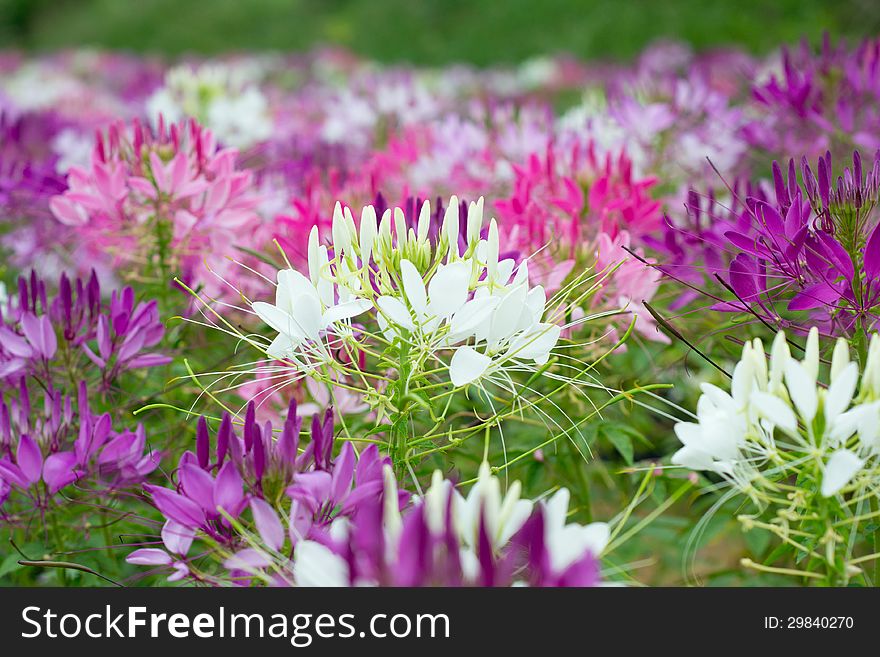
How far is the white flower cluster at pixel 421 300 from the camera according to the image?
1.01 metres

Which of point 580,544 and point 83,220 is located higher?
point 83,220

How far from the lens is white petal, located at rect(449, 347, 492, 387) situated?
1.01 m

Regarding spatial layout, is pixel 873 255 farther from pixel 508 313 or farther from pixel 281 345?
pixel 281 345

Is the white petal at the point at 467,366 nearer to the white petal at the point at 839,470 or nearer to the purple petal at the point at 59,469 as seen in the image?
the white petal at the point at 839,470

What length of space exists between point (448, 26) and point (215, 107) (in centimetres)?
974

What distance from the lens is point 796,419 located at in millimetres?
881

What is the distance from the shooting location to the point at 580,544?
0.80 meters

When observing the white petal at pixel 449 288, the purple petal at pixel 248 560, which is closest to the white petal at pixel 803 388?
the white petal at pixel 449 288

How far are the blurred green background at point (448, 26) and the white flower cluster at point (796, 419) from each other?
7396mm

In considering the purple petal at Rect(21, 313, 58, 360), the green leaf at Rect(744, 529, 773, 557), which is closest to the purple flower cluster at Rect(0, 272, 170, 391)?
the purple petal at Rect(21, 313, 58, 360)
